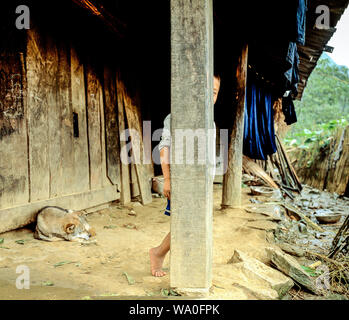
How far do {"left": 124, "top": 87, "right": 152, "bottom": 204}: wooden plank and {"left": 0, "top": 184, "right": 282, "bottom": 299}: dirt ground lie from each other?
60 centimetres

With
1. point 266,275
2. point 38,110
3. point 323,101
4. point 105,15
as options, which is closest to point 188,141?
point 266,275

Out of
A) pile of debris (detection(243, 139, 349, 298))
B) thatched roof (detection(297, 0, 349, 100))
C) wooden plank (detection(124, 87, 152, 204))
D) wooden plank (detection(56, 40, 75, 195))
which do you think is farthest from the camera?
wooden plank (detection(124, 87, 152, 204))

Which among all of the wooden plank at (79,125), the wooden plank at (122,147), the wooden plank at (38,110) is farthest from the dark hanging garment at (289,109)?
the wooden plank at (38,110)

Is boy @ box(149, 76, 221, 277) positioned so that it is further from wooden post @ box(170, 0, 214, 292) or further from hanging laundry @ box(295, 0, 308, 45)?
hanging laundry @ box(295, 0, 308, 45)

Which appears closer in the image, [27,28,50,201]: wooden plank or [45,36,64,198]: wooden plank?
[27,28,50,201]: wooden plank

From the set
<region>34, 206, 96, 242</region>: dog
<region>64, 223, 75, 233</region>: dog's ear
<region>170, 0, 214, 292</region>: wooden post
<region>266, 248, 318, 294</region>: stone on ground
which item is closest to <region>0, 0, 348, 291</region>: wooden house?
<region>170, 0, 214, 292</region>: wooden post

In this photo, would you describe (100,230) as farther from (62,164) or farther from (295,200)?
(295,200)

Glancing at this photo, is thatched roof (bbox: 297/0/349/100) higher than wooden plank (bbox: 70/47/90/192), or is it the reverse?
thatched roof (bbox: 297/0/349/100)

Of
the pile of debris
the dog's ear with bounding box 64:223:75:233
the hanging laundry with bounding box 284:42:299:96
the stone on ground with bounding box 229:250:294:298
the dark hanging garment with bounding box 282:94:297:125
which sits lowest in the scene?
the pile of debris

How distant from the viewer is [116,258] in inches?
114

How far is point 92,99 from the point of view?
4344 millimetres

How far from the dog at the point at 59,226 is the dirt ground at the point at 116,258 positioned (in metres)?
0.09

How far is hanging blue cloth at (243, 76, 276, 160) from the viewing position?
551 centimetres

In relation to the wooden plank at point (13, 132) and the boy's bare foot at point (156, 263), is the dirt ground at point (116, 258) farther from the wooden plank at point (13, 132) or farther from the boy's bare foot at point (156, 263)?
the wooden plank at point (13, 132)
